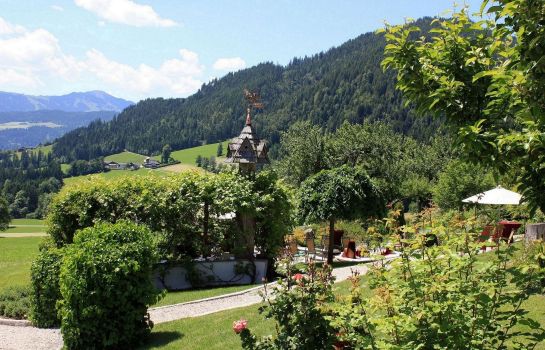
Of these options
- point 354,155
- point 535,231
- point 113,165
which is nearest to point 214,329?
point 535,231

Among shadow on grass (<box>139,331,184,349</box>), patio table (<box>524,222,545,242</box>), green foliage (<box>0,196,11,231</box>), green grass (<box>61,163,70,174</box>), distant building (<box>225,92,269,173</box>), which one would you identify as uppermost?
green grass (<box>61,163,70,174</box>)

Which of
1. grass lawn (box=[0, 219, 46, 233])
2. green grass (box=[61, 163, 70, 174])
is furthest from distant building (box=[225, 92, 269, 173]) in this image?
green grass (box=[61, 163, 70, 174])

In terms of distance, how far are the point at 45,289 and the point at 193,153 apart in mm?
158861

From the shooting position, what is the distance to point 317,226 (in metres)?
26.7

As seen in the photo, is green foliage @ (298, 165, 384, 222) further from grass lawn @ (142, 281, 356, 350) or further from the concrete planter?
grass lawn @ (142, 281, 356, 350)

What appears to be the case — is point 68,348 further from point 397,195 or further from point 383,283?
point 397,195

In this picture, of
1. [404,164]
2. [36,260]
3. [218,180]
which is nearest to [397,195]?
[404,164]

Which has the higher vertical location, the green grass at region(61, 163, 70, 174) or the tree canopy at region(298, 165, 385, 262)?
the green grass at region(61, 163, 70, 174)

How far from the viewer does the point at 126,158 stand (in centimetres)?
18550

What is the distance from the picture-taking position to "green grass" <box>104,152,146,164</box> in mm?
179225

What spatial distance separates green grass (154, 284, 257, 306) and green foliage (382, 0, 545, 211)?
32.5 ft

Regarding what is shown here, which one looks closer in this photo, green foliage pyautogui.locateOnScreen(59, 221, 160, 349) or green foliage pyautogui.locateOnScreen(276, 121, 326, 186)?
green foliage pyautogui.locateOnScreen(59, 221, 160, 349)

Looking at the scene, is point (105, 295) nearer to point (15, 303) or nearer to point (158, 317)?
point (158, 317)

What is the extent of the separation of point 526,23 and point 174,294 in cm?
1265
